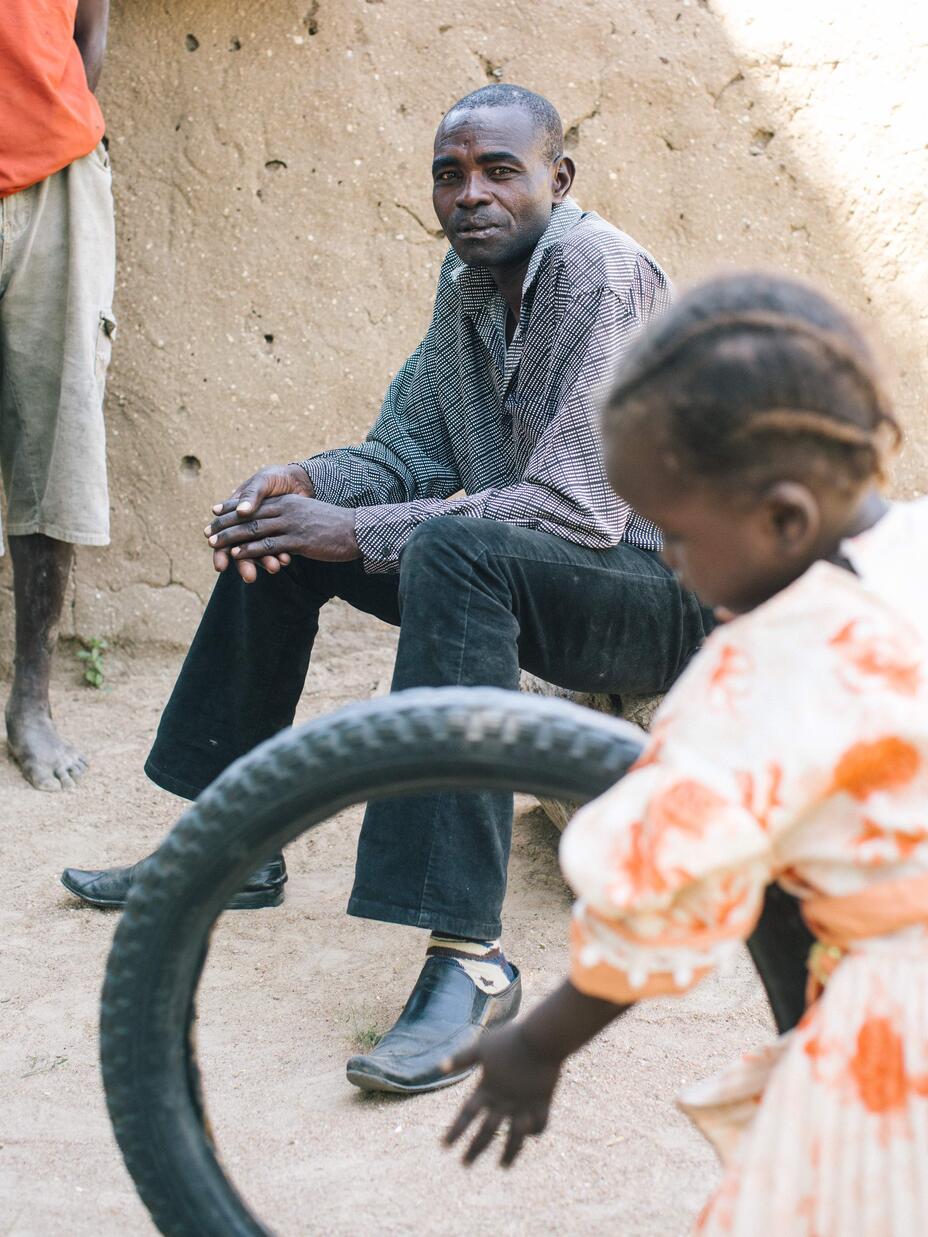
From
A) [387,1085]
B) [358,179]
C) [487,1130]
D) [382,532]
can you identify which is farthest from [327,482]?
[487,1130]

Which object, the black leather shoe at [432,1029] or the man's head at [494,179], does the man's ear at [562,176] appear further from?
the black leather shoe at [432,1029]

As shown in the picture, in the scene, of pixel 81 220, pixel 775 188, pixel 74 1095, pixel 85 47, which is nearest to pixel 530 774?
pixel 74 1095

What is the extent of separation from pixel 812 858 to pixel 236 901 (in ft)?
6.61

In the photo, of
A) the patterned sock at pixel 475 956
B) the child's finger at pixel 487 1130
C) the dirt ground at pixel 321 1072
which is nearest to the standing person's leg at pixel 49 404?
the dirt ground at pixel 321 1072

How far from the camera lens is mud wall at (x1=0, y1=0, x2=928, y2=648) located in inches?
157

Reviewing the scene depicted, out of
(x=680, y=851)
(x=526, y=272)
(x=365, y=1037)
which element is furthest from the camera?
(x=526, y=272)

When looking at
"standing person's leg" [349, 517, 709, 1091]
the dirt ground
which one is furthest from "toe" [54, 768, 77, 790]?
"standing person's leg" [349, 517, 709, 1091]

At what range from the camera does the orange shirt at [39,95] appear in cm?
326

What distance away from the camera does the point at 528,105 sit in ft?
9.05

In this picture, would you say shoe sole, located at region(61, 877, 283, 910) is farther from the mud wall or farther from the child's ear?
the child's ear

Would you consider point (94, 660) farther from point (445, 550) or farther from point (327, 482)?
point (445, 550)

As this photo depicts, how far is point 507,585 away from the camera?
2309mm

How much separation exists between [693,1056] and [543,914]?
1.99 feet

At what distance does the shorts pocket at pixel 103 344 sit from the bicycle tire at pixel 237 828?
2.48 m
